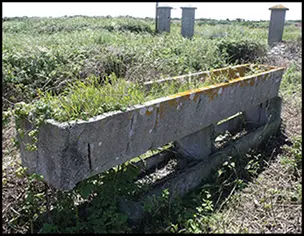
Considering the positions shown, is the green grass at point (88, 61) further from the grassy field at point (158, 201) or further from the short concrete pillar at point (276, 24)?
the short concrete pillar at point (276, 24)

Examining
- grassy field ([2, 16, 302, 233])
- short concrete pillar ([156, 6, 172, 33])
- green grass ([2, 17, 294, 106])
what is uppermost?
short concrete pillar ([156, 6, 172, 33])

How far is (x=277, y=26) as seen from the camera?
11.8 metres

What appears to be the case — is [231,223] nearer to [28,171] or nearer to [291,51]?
[28,171]

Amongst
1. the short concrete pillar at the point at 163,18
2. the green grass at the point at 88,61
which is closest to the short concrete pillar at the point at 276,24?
the short concrete pillar at the point at 163,18

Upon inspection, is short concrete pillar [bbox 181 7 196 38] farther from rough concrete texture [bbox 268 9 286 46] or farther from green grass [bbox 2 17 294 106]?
green grass [bbox 2 17 294 106]

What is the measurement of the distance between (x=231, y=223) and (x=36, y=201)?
69.1 inches

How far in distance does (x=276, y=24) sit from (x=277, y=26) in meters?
0.08

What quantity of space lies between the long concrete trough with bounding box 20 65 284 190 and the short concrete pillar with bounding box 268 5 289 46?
909 centimetres

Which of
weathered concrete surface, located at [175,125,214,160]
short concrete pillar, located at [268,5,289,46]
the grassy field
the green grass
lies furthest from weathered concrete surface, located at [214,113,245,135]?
short concrete pillar, located at [268,5,289,46]

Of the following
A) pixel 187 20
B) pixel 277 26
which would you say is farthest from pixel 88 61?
pixel 277 26

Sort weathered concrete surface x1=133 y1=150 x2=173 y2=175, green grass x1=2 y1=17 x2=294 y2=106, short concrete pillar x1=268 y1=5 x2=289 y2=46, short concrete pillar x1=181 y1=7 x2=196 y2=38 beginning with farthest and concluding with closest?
short concrete pillar x1=181 y1=7 x2=196 y2=38 → short concrete pillar x1=268 y1=5 x2=289 y2=46 → green grass x1=2 y1=17 x2=294 y2=106 → weathered concrete surface x1=133 y1=150 x2=173 y2=175

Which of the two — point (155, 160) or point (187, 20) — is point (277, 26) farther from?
point (155, 160)

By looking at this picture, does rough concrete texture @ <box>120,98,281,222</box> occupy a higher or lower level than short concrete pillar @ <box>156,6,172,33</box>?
lower

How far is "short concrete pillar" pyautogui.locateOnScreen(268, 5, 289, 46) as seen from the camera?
38.6ft
